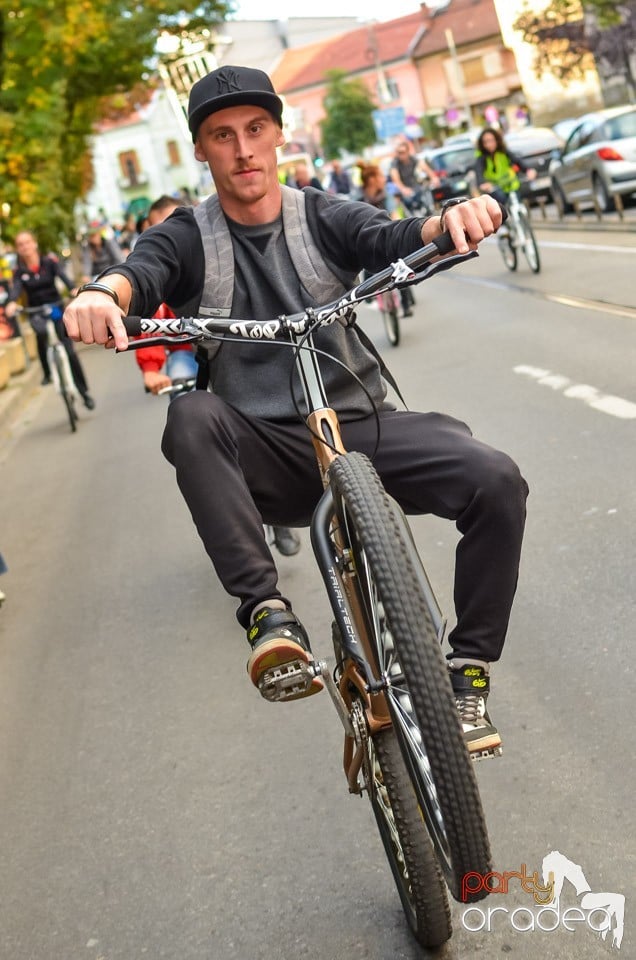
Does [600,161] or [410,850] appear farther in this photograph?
[600,161]

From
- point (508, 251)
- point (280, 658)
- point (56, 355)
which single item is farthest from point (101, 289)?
point (508, 251)

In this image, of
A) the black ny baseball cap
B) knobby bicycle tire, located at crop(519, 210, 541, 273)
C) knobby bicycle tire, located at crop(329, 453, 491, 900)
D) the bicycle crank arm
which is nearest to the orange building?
knobby bicycle tire, located at crop(519, 210, 541, 273)

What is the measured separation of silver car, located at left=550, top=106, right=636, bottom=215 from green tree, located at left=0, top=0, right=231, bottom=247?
9700 mm

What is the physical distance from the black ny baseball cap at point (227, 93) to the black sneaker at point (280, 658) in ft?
4.30

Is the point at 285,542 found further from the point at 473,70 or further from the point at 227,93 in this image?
the point at 473,70

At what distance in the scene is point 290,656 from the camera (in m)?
3.34

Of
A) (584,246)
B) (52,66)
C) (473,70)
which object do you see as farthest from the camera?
(473,70)

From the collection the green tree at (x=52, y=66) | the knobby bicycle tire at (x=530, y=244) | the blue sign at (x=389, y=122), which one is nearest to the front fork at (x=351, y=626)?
the knobby bicycle tire at (x=530, y=244)

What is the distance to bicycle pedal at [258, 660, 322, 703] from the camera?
3361 mm

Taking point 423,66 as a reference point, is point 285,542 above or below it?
above

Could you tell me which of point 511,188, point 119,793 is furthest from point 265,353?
point 511,188

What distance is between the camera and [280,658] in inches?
131

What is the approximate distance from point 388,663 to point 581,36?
47.3 m

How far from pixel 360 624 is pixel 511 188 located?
14.9 meters
